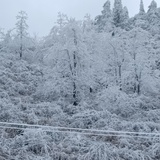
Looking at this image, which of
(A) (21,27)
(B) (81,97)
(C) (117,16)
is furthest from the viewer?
(C) (117,16)

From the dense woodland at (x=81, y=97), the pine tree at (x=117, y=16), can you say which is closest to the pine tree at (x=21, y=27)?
the dense woodland at (x=81, y=97)

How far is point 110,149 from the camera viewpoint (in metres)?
10.3

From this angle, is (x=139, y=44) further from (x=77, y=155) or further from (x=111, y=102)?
(x=77, y=155)

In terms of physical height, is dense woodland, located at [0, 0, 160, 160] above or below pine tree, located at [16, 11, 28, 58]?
below

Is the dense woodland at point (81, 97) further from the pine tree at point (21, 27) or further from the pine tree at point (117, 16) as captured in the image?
the pine tree at point (117, 16)

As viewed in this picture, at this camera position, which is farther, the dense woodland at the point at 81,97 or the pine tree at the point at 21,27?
the pine tree at the point at 21,27

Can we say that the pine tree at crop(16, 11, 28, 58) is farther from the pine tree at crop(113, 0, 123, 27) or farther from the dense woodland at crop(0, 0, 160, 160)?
the pine tree at crop(113, 0, 123, 27)

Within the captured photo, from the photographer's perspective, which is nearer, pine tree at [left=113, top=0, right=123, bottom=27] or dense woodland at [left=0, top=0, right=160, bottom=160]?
dense woodland at [left=0, top=0, right=160, bottom=160]

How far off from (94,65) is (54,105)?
7.48 m

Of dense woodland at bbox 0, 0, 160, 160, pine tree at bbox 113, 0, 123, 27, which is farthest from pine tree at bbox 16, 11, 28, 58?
pine tree at bbox 113, 0, 123, 27

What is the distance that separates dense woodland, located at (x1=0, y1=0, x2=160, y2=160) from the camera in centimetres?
1022

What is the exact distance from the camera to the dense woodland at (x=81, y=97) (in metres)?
10.2

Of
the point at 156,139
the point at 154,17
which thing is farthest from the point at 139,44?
the point at 154,17

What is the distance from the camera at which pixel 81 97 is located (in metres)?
18.1
